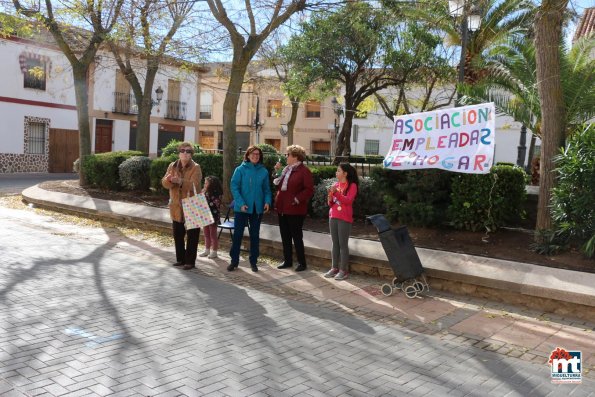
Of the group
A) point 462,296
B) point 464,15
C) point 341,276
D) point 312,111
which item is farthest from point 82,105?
point 312,111

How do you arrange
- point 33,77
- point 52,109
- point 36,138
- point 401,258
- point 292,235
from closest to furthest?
point 401,258 < point 292,235 < point 33,77 < point 36,138 < point 52,109

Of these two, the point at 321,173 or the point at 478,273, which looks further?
the point at 321,173

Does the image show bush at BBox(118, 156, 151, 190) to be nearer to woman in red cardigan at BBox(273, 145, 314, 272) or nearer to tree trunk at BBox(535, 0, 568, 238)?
woman in red cardigan at BBox(273, 145, 314, 272)

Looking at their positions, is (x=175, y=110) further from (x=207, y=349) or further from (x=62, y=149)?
(x=207, y=349)

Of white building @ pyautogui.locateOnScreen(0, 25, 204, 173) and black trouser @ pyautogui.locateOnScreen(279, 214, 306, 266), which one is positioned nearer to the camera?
black trouser @ pyautogui.locateOnScreen(279, 214, 306, 266)

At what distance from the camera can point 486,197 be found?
8.11 meters

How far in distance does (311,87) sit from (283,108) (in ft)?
74.9

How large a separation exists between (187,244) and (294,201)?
1.60m

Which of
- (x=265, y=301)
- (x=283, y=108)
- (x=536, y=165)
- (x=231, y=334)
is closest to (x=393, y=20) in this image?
(x=536, y=165)

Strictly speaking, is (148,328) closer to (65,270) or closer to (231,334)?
(231,334)

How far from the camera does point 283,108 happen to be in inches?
1640

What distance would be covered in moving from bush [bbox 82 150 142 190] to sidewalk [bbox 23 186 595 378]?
7.64 meters

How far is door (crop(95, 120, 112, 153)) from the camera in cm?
2919

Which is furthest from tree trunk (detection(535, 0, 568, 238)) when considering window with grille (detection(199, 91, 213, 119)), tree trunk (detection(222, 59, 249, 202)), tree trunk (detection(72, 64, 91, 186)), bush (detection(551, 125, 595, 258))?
window with grille (detection(199, 91, 213, 119))
